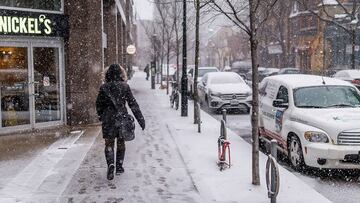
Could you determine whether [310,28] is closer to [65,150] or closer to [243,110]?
[243,110]

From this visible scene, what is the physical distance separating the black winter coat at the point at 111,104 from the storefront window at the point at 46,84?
577cm

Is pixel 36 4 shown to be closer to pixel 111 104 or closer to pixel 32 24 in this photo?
pixel 32 24

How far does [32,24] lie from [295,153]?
7.30m

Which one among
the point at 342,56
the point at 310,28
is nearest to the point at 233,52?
the point at 310,28

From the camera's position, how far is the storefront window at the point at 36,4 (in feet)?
41.1

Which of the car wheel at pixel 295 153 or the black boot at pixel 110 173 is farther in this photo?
the car wheel at pixel 295 153

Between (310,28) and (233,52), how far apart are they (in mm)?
25442

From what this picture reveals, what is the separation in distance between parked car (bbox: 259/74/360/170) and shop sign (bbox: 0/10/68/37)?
5553 mm

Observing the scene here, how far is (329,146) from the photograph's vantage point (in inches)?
332

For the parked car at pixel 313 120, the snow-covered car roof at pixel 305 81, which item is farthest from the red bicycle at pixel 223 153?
the snow-covered car roof at pixel 305 81

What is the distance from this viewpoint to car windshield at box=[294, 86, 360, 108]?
9773mm

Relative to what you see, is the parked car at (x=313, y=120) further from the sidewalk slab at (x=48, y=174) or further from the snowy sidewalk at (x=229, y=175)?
the sidewalk slab at (x=48, y=174)

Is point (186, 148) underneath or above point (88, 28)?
underneath

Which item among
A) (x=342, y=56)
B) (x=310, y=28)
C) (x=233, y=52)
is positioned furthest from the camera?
(x=233, y=52)
